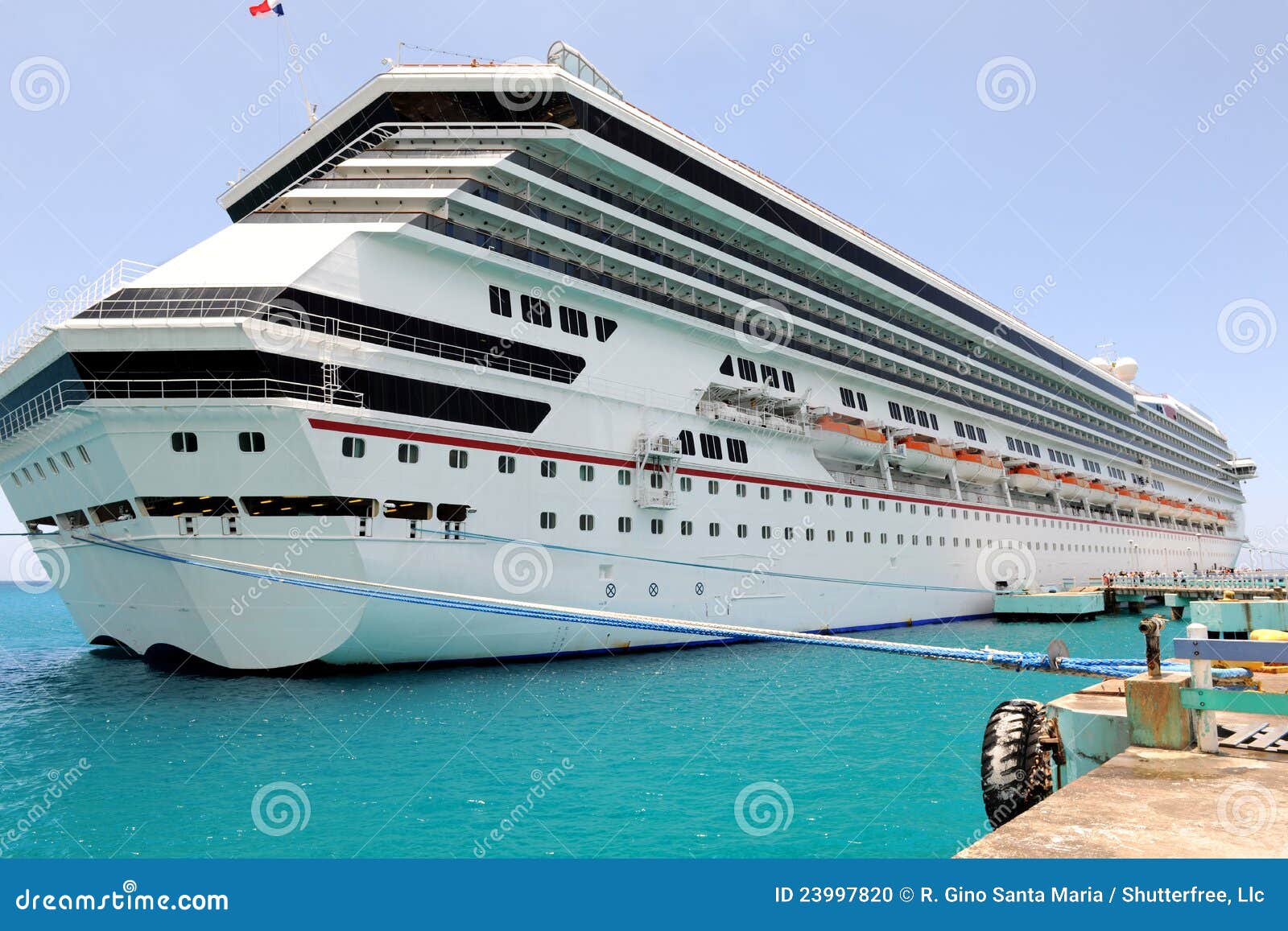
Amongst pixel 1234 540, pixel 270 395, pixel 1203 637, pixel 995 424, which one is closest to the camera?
pixel 1203 637

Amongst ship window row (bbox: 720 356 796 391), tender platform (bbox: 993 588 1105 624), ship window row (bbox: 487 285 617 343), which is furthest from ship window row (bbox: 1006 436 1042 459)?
ship window row (bbox: 487 285 617 343)

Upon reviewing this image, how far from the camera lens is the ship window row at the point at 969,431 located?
3888 cm

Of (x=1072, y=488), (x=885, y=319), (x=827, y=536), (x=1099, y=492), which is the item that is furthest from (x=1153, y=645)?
(x=1099, y=492)

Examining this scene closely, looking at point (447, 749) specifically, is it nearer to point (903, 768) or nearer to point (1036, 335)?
point (903, 768)

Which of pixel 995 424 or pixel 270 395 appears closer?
pixel 270 395

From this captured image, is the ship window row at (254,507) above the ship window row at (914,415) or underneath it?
underneath

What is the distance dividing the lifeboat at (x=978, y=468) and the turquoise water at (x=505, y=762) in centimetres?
1831

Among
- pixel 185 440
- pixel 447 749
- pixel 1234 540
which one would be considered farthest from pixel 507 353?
pixel 1234 540

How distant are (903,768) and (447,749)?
671 centimetres

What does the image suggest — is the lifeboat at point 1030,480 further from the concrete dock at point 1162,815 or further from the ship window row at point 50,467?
the ship window row at point 50,467

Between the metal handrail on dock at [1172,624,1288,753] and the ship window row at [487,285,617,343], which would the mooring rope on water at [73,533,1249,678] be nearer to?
the metal handrail on dock at [1172,624,1288,753]

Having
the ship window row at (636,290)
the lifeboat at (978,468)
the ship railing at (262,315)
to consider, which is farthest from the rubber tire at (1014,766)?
the lifeboat at (978,468)

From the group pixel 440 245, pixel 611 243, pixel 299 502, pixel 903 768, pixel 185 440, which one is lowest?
pixel 903 768

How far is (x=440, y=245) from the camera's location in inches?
740
